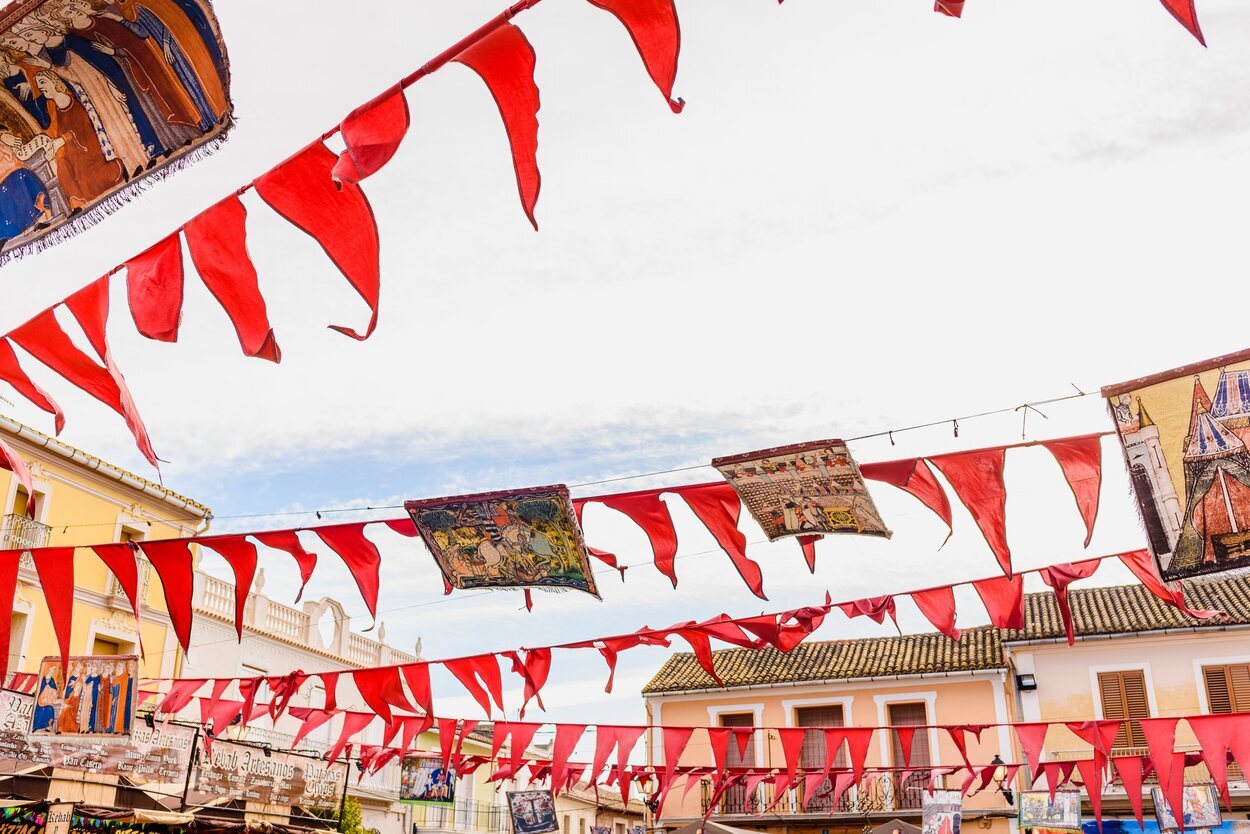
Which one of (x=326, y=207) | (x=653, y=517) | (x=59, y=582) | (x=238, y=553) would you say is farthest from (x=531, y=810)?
(x=326, y=207)

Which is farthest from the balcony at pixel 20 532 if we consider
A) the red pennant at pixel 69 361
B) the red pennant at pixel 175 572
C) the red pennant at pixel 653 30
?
the red pennant at pixel 653 30

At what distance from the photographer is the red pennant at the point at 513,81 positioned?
10.9 feet

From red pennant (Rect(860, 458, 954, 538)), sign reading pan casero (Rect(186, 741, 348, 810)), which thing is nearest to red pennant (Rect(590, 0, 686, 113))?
red pennant (Rect(860, 458, 954, 538))

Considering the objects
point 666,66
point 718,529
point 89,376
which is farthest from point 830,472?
point 89,376

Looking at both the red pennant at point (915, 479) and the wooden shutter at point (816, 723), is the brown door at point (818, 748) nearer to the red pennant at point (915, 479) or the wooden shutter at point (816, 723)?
the wooden shutter at point (816, 723)

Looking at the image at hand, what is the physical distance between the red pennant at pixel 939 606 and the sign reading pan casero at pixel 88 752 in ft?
23.2

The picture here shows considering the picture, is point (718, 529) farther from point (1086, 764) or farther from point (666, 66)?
point (1086, 764)

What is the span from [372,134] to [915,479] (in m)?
3.85

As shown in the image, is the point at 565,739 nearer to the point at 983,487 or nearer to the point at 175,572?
the point at 175,572

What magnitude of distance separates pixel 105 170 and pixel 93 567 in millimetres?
15113

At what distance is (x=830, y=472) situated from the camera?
584cm

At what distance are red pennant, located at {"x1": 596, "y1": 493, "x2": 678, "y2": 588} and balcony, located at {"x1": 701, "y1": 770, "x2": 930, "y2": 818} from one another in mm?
13849

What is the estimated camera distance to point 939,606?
7953 mm

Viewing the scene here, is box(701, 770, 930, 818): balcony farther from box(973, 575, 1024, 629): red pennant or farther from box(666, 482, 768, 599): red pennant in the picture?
box(666, 482, 768, 599): red pennant
